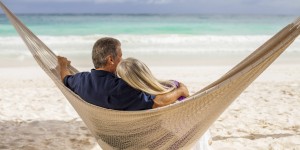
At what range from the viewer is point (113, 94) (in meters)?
1.69

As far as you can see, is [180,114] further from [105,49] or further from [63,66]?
[63,66]

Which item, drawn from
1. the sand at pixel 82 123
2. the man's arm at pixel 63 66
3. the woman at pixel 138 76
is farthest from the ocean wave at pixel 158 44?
the woman at pixel 138 76

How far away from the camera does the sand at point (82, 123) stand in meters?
2.66

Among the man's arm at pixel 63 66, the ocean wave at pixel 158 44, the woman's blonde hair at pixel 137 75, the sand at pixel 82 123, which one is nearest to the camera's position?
the woman's blonde hair at pixel 137 75

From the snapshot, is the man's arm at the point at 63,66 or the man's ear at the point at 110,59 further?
the man's arm at the point at 63,66

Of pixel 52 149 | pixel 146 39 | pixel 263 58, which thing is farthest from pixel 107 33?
pixel 263 58

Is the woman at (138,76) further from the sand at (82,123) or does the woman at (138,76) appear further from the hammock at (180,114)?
the sand at (82,123)

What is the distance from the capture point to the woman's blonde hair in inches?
63.4

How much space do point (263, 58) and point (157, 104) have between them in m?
0.44

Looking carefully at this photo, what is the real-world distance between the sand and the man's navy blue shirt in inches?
35.5

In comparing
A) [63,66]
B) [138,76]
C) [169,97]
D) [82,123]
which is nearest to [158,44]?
[82,123]

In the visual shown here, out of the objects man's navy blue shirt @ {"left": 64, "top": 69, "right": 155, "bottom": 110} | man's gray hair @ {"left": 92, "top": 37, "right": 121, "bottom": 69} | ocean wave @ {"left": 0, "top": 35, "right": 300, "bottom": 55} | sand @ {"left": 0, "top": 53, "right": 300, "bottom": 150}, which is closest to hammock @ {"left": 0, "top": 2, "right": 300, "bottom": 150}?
man's navy blue shirt @ {"left": 64, "top": 69, "right": 155, "bottom": 110}

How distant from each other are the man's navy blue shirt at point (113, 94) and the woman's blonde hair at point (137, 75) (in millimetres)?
40

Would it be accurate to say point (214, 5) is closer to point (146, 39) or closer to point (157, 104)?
point (146, 39)
